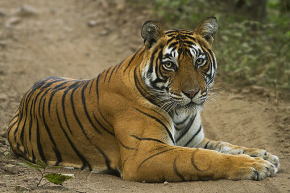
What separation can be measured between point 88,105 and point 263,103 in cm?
297

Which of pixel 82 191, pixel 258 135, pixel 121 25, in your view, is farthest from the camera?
pixel 121 25

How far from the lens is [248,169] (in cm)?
493

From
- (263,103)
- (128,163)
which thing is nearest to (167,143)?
(128,163)

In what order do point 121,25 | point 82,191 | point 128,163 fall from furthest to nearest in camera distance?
point 121,25
point 128,163
point 82,191

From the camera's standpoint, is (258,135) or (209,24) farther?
(258,135)

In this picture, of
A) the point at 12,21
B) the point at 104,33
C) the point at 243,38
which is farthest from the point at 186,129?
the point at 12,21

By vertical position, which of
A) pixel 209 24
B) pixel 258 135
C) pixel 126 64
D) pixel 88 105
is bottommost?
pixel 258 135

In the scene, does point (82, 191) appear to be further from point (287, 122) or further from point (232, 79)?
point (232, 79)

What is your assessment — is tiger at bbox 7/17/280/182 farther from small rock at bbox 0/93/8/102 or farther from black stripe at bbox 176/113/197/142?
small rock at bbox 0/93/8/102

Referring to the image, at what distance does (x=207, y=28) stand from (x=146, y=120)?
1.07 metres

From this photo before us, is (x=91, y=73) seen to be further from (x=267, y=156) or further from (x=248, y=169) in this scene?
(x=248, y=169)

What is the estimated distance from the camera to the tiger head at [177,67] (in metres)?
5.28

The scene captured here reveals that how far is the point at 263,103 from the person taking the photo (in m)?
7.91

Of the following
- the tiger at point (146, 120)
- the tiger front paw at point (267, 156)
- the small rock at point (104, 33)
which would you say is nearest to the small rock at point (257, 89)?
the tiger at point (146, 120)
